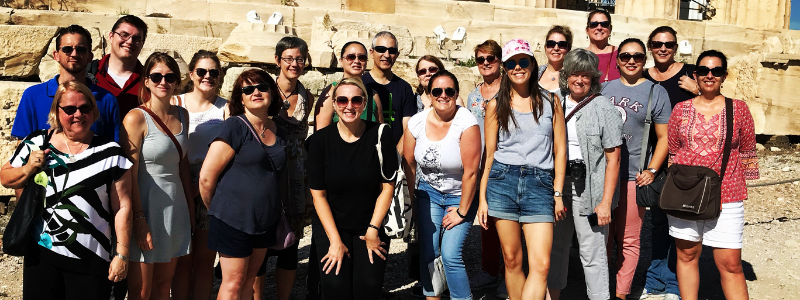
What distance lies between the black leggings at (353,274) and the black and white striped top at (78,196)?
1228 mm

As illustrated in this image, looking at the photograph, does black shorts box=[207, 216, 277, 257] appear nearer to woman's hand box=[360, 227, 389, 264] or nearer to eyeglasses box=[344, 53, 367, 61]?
woman's hand box=[360, 227, 389, 264]

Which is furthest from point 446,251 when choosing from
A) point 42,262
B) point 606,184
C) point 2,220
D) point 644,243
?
point 2,220

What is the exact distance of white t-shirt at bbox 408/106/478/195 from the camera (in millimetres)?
3955

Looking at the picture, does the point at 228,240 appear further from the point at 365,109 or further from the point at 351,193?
the point at 365,109

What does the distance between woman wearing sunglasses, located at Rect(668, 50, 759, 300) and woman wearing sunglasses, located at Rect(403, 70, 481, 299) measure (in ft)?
4.64

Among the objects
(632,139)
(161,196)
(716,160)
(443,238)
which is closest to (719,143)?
(716,160)

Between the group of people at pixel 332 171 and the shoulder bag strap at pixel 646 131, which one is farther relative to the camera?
the shoulder bag strap at pixel 646 131

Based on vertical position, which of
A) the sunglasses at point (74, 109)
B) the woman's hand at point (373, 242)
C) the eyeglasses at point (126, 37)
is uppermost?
the eyeglasses at point (126, 37)

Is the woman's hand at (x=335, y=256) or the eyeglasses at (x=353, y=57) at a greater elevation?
the eyeglasses at (x=353, y=57)

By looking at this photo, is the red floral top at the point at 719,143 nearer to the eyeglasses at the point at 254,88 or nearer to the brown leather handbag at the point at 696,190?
the brown leather handbag at the point at 696,190

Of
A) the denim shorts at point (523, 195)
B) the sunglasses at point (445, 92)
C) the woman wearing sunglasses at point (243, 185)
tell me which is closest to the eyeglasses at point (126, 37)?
the woman wearing sunglasses at point (243, 185)

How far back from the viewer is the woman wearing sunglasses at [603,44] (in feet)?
16.7

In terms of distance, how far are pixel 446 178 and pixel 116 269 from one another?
6.49 ft

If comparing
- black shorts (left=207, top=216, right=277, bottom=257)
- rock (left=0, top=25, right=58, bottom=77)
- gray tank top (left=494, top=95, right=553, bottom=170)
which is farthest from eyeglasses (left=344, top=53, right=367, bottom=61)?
rock (left=0, top=25, right=58, bottom=77)
